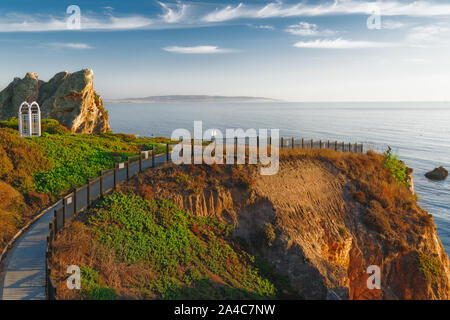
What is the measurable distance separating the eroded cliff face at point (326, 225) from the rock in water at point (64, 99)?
1256 inches

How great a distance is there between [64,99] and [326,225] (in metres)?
40.2

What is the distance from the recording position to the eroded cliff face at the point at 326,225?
17.9 meters

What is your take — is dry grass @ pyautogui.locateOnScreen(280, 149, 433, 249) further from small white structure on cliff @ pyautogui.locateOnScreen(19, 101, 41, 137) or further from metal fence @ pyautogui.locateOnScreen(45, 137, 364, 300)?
small white structure on cliff @ pyautogui.locateOnScreen(19, 101, 41, 137)

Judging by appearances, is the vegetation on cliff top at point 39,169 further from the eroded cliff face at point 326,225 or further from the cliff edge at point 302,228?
the eroded cliff face at point 326,225

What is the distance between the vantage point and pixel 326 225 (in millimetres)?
21391

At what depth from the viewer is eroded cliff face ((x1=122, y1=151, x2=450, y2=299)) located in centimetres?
1789

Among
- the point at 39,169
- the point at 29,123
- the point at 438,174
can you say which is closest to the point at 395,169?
the point at 39,169

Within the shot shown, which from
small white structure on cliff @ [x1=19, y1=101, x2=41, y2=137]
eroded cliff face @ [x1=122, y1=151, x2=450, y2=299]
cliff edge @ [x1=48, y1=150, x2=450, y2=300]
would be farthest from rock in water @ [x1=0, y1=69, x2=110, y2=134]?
eroded cliff face @ [x1=122, y1=151, x2=450, y2=299]

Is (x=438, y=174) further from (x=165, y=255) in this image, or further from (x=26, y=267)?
(x=26, y=267)

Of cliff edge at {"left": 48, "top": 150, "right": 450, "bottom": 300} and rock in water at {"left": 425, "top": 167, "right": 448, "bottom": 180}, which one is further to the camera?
rock in water at {"left": 425, "top": 167, "right": 448, "bottom": 180}

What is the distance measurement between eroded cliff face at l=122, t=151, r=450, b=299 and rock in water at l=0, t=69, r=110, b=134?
1256 inches

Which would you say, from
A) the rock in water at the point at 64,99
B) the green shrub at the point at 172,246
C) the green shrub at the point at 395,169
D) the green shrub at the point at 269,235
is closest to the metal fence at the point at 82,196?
the green shrub at the point at 172,246
